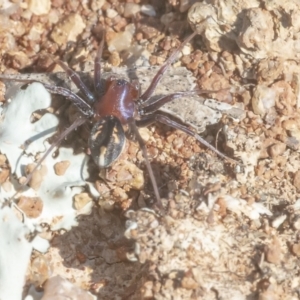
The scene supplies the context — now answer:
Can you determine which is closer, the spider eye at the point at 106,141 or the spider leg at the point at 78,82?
the spider eye at the point at 106,141

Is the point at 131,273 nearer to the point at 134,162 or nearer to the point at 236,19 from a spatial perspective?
the point at 134,162

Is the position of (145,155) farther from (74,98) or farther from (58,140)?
(74,98)

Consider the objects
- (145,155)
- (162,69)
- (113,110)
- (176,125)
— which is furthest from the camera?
(113,110)

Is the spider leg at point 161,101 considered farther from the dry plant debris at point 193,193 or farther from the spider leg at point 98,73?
the spider leg at point 98,73

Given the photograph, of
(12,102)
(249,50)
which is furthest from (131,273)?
(249,50)

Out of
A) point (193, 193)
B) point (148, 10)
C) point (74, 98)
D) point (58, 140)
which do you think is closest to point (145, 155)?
point (193, 193)

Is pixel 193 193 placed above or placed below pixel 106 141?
below

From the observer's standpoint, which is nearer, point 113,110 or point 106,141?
point 106,141

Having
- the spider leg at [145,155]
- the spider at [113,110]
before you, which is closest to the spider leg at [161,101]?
the spider at [113,110]
